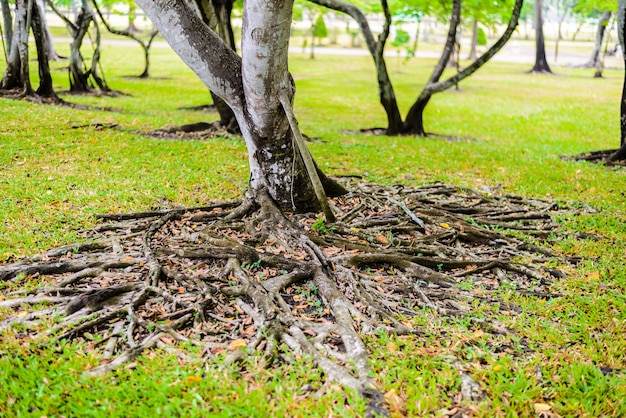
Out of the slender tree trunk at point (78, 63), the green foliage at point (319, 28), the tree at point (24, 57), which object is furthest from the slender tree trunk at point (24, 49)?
the green foliage at point (319, 28)

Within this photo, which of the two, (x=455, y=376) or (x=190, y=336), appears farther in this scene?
(x=190, y=336)

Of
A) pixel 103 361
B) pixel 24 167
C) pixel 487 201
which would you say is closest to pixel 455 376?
pixel 103 361

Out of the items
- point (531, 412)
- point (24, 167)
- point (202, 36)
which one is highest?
point (202, 36)

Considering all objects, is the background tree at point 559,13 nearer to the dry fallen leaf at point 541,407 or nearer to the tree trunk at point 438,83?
the tree trunk at point 438,83

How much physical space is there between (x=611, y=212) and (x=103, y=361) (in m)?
6.24

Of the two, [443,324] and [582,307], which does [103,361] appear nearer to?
[443,324]

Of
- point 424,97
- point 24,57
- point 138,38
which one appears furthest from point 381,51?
point 138,38

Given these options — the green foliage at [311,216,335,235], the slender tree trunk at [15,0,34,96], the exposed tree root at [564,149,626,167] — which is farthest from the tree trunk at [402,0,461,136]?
the slender tree trunk at [15,0,34,96]

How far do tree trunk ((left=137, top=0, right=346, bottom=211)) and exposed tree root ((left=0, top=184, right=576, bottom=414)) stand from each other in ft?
1.00

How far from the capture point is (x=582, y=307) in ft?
15.4

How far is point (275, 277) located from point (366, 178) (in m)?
4.00

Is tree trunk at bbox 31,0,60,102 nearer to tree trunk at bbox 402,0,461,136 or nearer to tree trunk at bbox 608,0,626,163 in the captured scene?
tree trunk at bbox 402,0,461,136

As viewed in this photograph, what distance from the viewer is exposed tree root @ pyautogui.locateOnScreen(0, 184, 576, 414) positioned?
4008 mm

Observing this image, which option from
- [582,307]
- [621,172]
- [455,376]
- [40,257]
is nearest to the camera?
[455,376]
